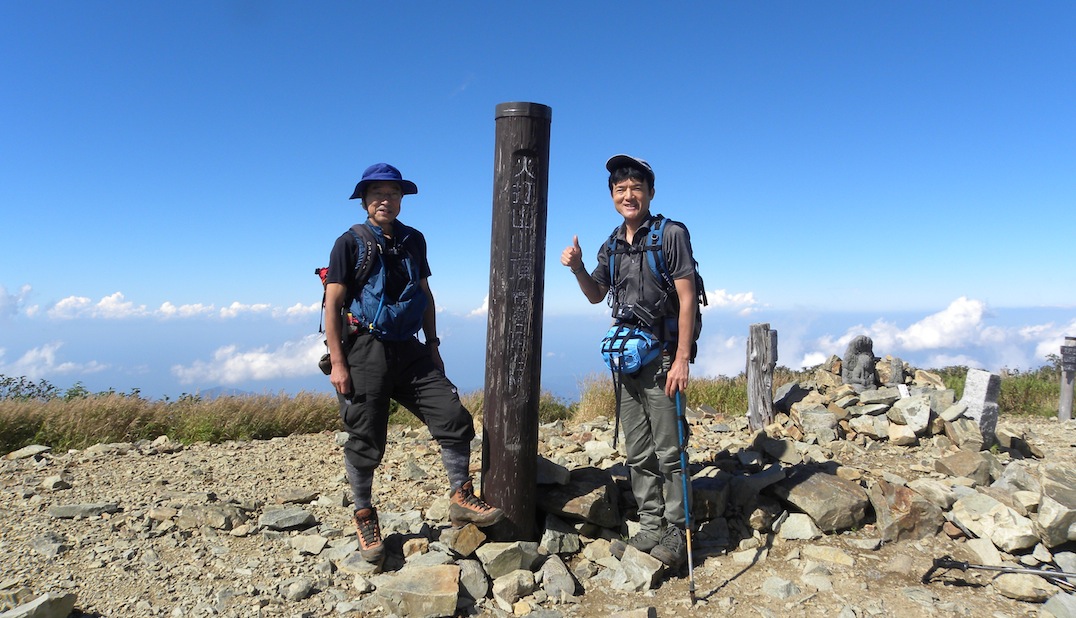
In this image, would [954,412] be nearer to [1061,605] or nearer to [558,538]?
[1061,605]

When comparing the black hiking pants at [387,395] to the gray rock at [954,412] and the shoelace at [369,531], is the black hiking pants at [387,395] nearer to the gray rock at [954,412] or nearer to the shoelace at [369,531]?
the shoelace at [369,531]

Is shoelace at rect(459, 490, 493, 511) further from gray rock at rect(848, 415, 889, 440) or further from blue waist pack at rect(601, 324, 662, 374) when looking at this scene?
gray rock at rect(848, 415, 889, 440)

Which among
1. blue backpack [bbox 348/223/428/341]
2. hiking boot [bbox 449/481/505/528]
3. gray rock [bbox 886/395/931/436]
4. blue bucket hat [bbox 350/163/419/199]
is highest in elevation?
blue bucket hat [bbox 350/163/419/199]

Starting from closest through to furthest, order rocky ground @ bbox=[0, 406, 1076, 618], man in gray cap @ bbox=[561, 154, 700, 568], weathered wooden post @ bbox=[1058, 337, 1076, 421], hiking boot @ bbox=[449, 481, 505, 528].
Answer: rocky ground @ bbox=[0, 406, 1076, 618], man in gray cap @ bbox=[561, 154, 700, 568], hiking boot @ bbox=[449, 481, 505, 528], weathered wooden post @ bbox=[1058, 337, 1076, 421]

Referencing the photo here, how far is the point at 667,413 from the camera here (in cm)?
490

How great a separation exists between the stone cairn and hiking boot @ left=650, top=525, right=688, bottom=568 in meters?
0.08

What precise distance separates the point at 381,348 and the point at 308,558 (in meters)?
1.84

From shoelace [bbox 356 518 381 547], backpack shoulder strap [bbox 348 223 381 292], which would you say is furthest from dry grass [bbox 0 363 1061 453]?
backpack shoulder strap [bbox 348 223 381 292]

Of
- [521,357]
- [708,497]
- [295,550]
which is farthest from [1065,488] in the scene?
[295,550]

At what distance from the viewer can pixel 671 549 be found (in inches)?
196

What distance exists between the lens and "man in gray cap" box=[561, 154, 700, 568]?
15.6ft

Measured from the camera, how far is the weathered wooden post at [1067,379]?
11422 mm

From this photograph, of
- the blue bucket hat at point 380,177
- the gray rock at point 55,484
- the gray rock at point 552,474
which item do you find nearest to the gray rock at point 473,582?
the gray rock at point 552,474

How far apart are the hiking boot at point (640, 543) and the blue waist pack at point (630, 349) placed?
1.31 m
